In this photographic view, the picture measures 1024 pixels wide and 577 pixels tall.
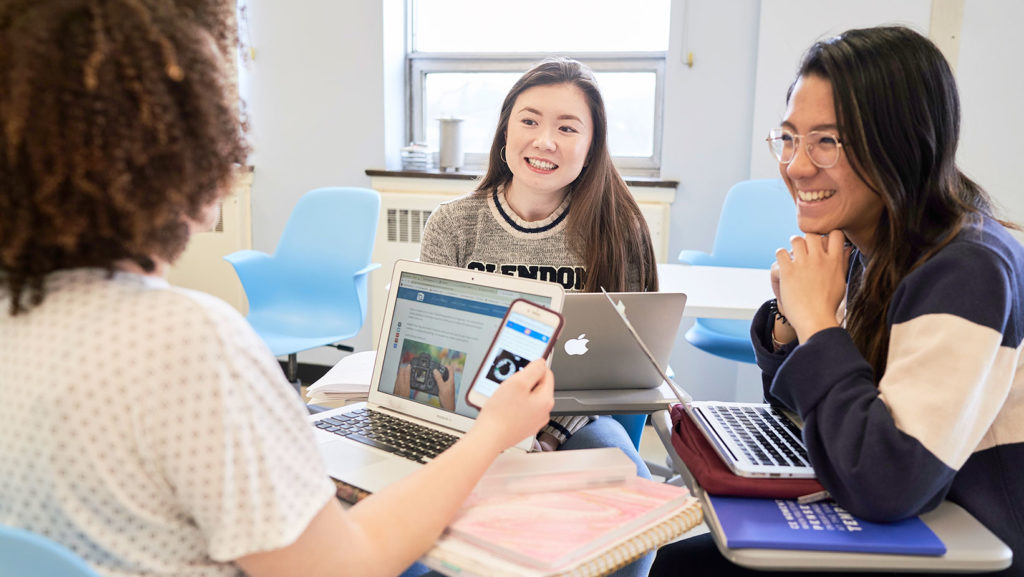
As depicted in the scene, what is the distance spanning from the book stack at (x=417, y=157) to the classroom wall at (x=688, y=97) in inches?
3.5

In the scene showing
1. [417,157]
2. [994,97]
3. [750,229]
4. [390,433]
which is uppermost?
[994,97]

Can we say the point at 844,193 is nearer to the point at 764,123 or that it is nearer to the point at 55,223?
the point at 55,223

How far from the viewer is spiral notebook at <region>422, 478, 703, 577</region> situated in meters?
0.78

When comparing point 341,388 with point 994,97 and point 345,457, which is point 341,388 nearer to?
point 345,457

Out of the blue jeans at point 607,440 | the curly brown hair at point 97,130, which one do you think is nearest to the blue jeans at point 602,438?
the blue jeans at point 607,440

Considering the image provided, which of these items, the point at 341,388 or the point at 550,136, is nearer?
the point at 341,388

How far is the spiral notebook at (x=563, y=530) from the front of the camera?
784 millimetres

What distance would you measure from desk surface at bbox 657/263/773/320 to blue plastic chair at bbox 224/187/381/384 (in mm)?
1160

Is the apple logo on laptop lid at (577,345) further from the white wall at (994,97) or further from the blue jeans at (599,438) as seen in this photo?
the white wall at (994,97)

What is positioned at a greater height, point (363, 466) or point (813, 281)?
point (813, 281)

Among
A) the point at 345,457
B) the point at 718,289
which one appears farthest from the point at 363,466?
the point at 718,289

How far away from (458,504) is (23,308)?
0.46 metres

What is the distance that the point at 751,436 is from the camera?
1.11m

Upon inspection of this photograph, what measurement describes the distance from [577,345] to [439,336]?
263 mm
